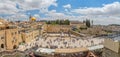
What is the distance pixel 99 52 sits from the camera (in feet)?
87.5

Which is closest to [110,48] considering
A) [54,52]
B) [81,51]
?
[81,51]

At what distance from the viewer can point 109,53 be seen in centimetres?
2870

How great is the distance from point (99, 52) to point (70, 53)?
461 cm

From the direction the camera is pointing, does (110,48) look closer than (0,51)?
No

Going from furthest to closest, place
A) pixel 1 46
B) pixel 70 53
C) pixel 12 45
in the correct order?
pixel 12 45 < pixel 1 46 < pixel 70 53

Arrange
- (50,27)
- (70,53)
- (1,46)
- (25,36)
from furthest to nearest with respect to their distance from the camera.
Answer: (50,27)
(25,36)
(1,46)
(70,53)

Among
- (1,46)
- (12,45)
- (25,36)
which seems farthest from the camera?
(25,36)

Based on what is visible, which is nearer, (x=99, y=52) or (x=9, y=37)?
(x=99, y=52)

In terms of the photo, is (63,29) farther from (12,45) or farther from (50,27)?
(12,45)

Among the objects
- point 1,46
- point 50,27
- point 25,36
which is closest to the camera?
point 1,46

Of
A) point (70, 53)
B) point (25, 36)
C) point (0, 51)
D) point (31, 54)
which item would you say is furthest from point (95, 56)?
point (25, 36)

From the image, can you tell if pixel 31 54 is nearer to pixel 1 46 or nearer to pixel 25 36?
pixel 1 46

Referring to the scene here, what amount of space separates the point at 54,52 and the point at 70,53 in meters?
2.22

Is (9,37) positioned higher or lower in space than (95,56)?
higher
